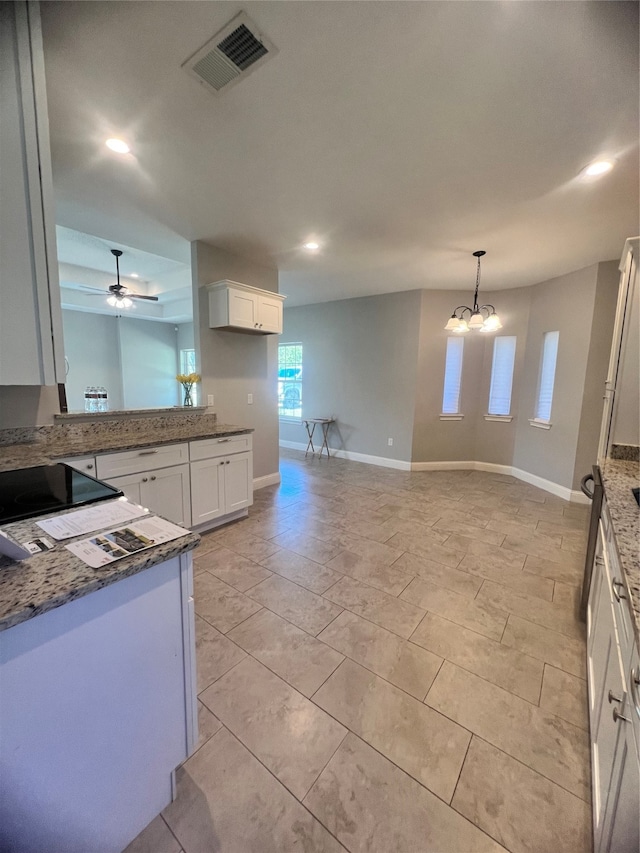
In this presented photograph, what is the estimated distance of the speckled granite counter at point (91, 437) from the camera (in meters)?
2.04

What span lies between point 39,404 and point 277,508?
2.24m

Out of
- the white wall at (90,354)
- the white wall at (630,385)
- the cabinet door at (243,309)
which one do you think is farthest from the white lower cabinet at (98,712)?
the white wall at (90,354)

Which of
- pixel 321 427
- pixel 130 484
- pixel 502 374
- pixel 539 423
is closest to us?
pixel 130 484

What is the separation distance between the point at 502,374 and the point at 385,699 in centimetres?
470

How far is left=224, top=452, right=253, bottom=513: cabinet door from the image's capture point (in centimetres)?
314

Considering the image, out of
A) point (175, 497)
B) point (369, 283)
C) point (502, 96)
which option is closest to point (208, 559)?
point (175, 497)

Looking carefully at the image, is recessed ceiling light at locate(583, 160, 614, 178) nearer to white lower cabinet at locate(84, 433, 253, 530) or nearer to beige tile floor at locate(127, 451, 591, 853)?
beige tile floor at locate(127, 451, 591, 853)

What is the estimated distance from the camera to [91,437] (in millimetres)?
2598

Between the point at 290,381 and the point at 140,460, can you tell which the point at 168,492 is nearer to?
the point at 140,460

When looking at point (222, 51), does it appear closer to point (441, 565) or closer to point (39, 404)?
point (39, 404)

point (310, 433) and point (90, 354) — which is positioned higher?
point (90, 354)

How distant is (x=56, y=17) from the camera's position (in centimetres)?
129

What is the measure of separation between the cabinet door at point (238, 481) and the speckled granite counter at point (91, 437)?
0.27 meters

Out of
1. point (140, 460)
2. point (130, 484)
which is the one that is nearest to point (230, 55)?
point (140, 460)
